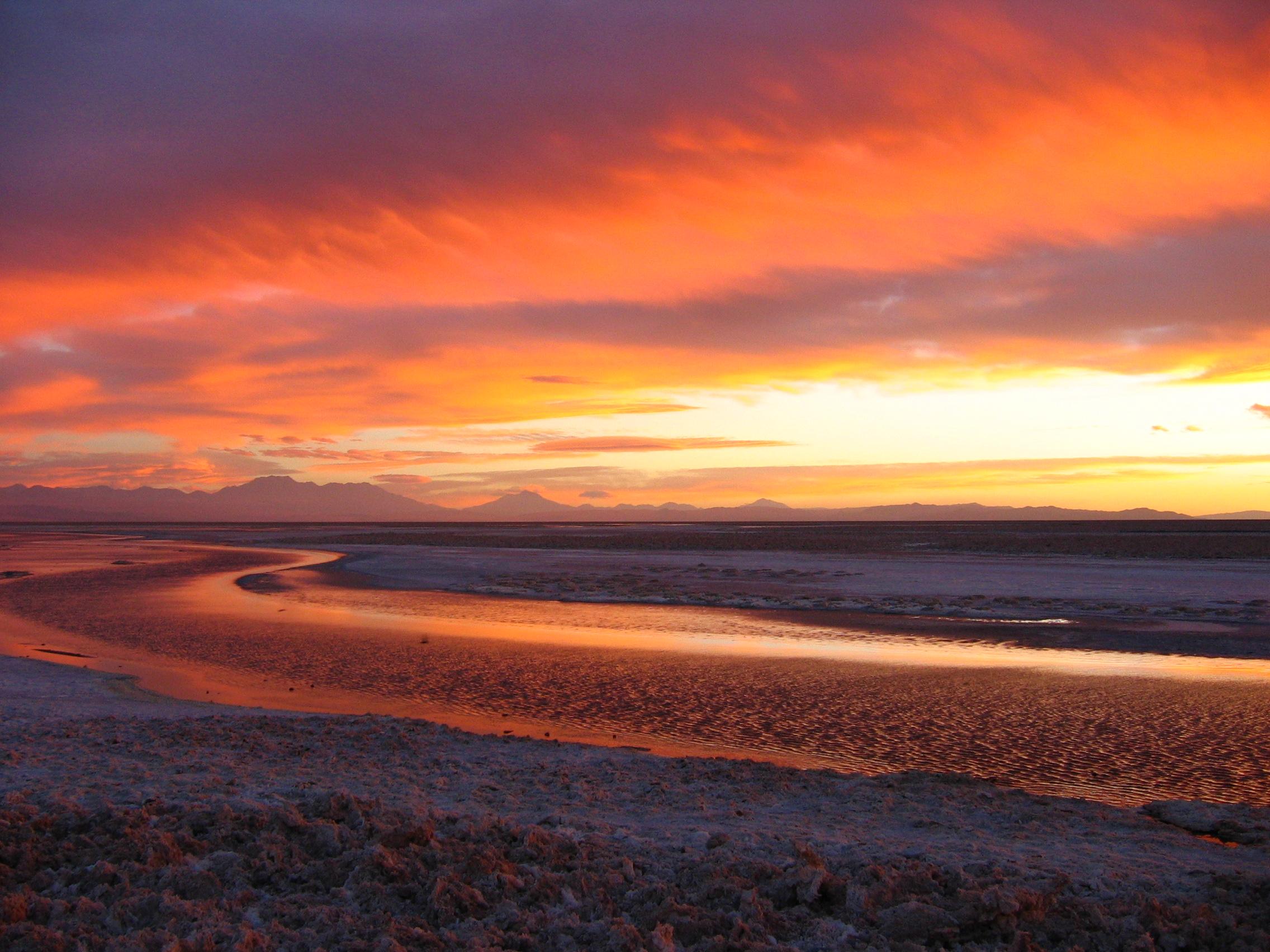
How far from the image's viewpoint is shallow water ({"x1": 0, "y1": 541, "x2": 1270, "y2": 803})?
10.5 metres

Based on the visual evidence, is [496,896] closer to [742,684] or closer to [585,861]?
[585,861]

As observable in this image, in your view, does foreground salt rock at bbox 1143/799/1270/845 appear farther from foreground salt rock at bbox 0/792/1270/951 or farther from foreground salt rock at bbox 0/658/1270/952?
foreground salt rock at bbox 0/792/1270/951

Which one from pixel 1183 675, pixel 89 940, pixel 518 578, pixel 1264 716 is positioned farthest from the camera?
pixel 518 578

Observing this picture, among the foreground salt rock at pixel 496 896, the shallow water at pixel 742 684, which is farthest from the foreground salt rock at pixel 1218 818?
the foreground salt rock at pixel 496 896

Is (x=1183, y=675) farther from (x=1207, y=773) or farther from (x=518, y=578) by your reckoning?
(x=518, y=578)

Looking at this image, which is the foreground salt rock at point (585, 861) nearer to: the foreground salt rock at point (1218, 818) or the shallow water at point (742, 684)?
the foreground salt rock at point (1218, 818)

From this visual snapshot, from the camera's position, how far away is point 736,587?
32375 mm

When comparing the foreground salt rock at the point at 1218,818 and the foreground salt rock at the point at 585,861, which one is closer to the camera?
the foreground salt rock at the point at 585,861

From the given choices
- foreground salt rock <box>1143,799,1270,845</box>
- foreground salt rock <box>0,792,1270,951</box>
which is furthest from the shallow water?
foreground salt rock <box>0,792,1270,951</box>

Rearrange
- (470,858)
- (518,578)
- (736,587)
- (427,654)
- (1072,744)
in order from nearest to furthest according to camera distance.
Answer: (470,858) < (1072,744) < (427,654) < (736,587) < (518,578)

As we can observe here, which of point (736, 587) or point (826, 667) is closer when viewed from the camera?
point (826, 667)

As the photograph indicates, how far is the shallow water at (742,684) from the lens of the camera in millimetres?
10547

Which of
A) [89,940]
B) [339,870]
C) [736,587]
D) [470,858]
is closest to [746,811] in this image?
[470,858]

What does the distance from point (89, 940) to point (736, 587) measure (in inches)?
1107
